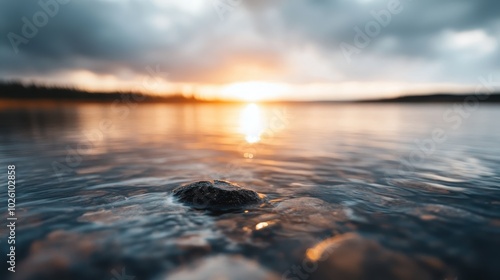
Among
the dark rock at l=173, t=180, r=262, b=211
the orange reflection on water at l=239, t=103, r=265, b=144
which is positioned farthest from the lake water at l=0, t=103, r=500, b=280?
the orange reflection on water at l=239, t=103, r=265, b=144

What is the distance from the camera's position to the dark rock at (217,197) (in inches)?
288

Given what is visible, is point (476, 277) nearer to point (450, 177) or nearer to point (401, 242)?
point (401, 242)

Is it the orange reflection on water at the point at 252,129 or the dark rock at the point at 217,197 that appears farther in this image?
the orange reflection on water at the point at 252,129

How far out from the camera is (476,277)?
4547 mm

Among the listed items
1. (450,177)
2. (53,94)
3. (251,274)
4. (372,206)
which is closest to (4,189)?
(251,274)

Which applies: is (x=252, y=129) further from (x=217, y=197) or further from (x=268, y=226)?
(x=268, y=226)

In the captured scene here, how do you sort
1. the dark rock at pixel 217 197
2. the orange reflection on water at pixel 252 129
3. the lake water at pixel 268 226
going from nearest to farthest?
the lake water at pixel 268 226 → the dark rock at pixel 217 197 → the orange reflection on water at pixel 252 129

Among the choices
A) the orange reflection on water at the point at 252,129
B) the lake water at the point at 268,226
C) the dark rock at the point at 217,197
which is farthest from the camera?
the orange reflection on water at the point at 252,129

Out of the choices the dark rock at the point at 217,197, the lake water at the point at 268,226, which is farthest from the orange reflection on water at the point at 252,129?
the dark rock at the point at 217,197

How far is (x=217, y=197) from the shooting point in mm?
7430

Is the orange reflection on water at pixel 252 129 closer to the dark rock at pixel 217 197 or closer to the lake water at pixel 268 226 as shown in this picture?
the lake water at pixel 268 226

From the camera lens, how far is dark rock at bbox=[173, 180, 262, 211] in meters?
7.30

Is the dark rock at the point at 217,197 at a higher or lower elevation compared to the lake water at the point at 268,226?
higher

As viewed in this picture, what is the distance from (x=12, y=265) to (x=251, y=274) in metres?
4.14
